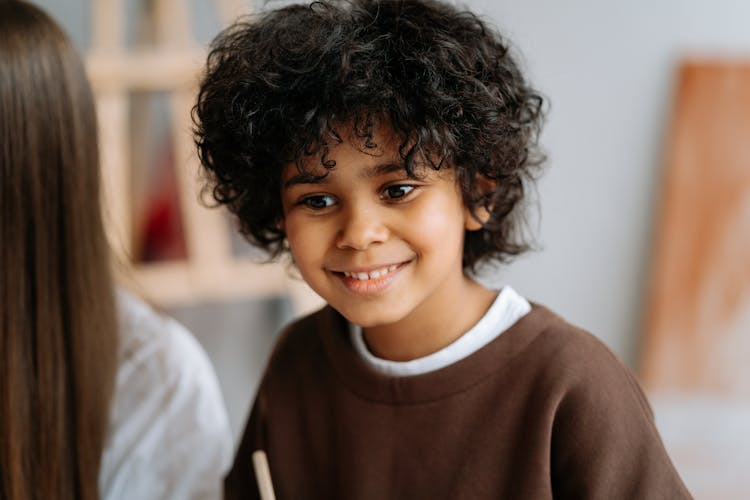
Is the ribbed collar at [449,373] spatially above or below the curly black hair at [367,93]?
below

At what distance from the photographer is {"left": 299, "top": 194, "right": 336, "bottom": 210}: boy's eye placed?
0.80 meters

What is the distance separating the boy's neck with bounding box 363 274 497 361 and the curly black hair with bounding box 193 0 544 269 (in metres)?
0.10

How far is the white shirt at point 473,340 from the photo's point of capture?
0.87 meters

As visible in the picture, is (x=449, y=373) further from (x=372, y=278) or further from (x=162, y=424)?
(x=162, y=424)

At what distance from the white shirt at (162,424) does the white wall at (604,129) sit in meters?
0.87

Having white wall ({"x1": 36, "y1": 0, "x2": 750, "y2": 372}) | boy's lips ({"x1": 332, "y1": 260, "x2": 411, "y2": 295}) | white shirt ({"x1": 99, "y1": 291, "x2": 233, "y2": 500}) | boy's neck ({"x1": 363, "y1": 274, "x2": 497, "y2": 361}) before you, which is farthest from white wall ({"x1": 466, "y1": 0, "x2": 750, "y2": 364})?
boy's lips ({"x1": 332, "y1": 260, "x2": 411, "y2": 295})

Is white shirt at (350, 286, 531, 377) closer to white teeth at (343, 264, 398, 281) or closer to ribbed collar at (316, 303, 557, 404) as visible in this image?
ribbed collar at (316, 303, 557, 404)

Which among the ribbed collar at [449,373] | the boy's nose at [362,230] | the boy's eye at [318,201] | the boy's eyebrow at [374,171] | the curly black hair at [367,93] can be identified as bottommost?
the ribbed collar at [449,373]

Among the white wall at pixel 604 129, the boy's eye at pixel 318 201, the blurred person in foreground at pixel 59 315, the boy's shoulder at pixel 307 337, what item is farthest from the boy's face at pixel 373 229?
the white wall at pixel 604 129

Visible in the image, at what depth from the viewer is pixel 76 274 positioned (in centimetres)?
106

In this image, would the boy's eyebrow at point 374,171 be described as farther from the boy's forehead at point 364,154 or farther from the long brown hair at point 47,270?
the long brown hair at point 47,270

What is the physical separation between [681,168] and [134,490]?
135 centimetres

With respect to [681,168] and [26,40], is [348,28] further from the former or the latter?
A: [681,168]

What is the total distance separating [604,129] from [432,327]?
3.97 ft
